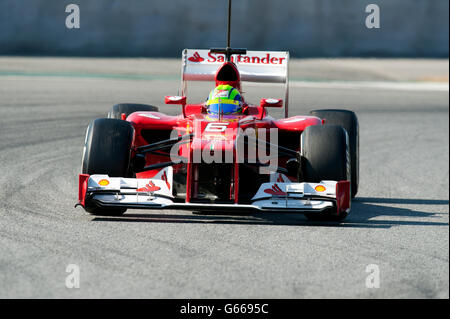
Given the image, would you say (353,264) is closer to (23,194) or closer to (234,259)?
(234,259)

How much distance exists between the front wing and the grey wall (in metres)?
28.3

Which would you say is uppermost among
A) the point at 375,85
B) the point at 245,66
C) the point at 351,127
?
the point at 245,66

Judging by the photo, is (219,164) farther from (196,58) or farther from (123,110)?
(196,58)

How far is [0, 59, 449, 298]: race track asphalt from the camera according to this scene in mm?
5957

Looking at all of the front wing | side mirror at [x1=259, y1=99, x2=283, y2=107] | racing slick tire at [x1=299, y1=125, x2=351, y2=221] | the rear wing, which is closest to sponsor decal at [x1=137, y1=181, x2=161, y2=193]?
the front wing

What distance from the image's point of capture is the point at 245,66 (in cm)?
1120

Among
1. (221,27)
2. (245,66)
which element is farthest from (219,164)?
(221,27)

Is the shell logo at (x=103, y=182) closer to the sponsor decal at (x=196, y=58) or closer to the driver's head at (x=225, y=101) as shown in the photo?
the driver's head at (x=225, y=101)

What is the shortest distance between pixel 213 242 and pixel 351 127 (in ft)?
12.6

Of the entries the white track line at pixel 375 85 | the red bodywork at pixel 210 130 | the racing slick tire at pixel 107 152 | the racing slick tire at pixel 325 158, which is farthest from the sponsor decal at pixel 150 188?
the white track line at pixel 375 85

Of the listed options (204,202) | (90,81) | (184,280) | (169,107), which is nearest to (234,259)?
(184,280)

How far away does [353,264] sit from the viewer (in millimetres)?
6758

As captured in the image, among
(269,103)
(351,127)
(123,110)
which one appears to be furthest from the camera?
(123,110)

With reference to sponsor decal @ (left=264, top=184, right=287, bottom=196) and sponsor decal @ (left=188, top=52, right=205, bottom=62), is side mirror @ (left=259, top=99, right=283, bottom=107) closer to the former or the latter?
sponsor decal @ (left=264, top=184, right=287, bottom=196)
